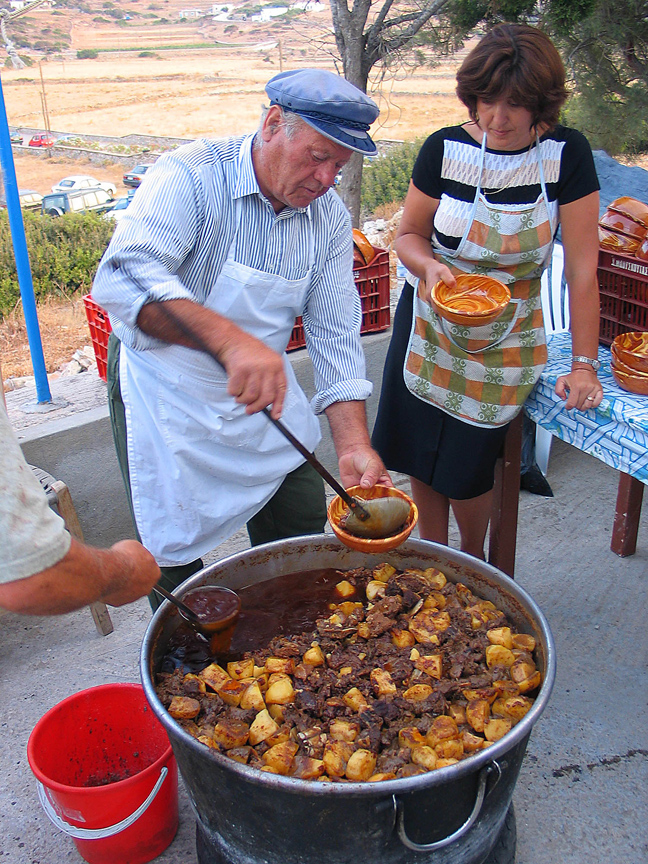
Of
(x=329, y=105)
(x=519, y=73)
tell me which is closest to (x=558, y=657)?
(x=519, y=73)

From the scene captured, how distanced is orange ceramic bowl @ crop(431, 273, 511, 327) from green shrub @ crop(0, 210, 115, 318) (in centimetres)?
661

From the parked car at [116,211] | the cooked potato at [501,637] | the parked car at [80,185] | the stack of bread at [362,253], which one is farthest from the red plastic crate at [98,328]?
the parked car at [80,185]

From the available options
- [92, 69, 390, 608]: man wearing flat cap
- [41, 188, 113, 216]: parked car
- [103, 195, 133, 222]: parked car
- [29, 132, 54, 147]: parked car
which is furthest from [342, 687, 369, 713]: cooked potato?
[29, 132, 54, 147]: parked car

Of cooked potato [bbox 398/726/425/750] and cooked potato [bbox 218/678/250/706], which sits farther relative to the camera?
cooked potato [bbox 218/678/250/706]

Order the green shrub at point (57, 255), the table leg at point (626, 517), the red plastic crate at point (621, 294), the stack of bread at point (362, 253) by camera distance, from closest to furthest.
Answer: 1. the red plastic crate at point (621, 294)
2. the table leg at point (626, 517)
3. the stack of bread at point (362, 253)
4. the green shrub at point (57, 255)

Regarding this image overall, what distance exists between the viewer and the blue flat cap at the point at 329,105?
62.4 inches

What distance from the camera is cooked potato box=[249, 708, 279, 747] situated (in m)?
1.48

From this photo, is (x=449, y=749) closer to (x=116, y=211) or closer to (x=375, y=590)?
Result: (x=375, y=590)

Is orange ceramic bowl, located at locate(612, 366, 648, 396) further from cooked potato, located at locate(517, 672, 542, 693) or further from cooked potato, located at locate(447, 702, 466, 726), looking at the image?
cooked potato, located at locate(447, 702, 466, 726)

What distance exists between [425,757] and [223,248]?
4.21 feet

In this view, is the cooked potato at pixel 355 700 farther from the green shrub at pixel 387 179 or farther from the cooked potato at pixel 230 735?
the green shrub at pixel 387 179

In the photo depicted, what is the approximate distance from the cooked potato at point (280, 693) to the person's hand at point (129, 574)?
0.42 meters

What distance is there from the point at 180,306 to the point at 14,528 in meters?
0.71

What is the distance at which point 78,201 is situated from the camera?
20.0 m
